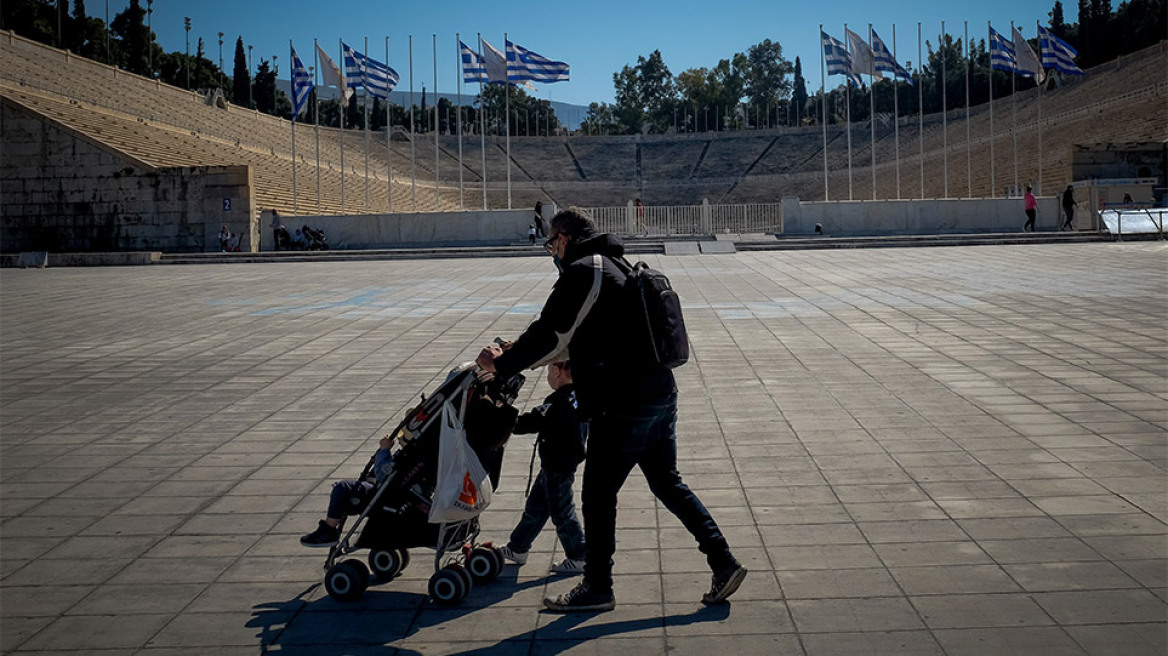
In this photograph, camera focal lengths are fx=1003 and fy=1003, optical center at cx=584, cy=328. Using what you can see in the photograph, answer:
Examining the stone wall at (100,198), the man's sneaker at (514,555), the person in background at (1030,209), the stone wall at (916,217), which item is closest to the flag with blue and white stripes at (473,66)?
the stone wall at (100,198)

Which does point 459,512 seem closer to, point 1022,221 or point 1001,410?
point 1001,410

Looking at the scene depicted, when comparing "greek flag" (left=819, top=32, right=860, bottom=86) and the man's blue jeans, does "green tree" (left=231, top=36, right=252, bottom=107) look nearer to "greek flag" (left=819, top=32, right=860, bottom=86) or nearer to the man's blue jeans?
"greek flag" (left=819, top=32, right=860, bottom=86)

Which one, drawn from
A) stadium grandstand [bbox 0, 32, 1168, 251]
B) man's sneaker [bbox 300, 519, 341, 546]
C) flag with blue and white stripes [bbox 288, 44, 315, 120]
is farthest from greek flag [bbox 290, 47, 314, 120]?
man's sneaker [bbox 300, 519, 341, 546]

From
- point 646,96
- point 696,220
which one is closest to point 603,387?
point 696,220

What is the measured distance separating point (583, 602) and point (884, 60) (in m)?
36.8

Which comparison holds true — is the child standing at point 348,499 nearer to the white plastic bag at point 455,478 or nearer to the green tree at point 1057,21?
the white plastic bag at point 455,478

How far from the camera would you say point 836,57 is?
3656cm

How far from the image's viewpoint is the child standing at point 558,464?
420 centimetres

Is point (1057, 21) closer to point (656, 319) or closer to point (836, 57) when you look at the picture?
point (836, 57)

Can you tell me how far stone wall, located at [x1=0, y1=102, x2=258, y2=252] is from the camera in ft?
111

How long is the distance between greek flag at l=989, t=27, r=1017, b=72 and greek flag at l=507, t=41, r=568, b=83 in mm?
16267

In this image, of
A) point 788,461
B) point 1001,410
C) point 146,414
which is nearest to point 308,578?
point 788,461

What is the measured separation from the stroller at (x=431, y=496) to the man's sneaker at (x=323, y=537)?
5 centimetres

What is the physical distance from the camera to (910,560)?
4363 mm
